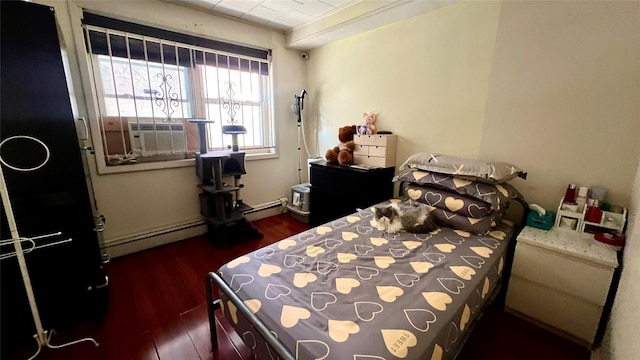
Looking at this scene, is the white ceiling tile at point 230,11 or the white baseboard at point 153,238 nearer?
the white baseboard at point 153,238

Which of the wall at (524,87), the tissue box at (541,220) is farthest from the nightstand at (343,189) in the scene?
the tissue box at (541,220)

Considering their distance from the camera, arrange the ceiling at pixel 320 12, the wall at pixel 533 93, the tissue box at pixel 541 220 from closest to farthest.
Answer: the wall at pixel 533 93 → the tissue box at pixel 541 220 → the ceiling at pixel 320 12

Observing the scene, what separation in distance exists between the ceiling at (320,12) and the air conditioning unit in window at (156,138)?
4.04 feet

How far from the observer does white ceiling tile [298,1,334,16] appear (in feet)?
8.10

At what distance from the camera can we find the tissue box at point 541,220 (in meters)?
1.69

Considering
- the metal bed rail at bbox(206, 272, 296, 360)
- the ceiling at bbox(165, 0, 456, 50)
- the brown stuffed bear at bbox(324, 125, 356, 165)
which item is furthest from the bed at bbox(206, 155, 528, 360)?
the ceiling at bbox(165, 0, 456, 50)

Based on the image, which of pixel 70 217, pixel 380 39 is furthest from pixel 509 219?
pixel 70 217

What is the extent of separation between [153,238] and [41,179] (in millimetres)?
1479

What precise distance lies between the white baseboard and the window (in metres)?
0.75

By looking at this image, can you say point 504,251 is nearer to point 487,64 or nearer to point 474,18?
point 487,64

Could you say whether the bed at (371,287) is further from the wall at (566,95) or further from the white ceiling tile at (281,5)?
the white ceiling tile at (281,5)

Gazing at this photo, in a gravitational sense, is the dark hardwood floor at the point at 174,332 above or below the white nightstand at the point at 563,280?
below

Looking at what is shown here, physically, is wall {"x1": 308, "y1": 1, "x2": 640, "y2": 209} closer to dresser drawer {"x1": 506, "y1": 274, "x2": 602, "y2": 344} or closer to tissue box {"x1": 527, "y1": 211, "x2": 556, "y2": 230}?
tissue box {"x1": 527, "y1": 211, "x2": 556, "y2": 230}

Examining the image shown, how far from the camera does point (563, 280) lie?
4.85 feet
